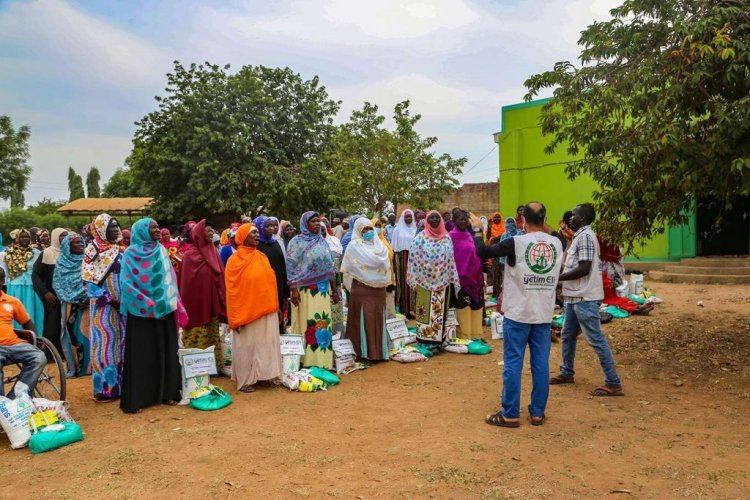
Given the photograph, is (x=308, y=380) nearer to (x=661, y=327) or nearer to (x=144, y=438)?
(x=144, y=438)

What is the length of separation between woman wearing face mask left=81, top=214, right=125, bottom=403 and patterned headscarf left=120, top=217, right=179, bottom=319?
0.95 feet

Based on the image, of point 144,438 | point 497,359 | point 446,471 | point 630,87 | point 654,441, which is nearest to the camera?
point 446,471

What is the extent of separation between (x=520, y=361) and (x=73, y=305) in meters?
4.93

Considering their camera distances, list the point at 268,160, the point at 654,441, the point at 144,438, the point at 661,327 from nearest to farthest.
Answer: the point at 654,441 → the point at 144,438 → the point at 661,327 → the point at 268,160

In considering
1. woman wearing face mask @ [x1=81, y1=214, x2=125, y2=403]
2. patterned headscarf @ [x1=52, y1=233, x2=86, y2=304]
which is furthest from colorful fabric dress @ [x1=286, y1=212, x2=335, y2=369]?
patterned headscarf @ [x1=52, y1=233, x2=86, y2=304]

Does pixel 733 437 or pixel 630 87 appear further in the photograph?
pixel 630 87

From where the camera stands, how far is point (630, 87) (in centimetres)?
543

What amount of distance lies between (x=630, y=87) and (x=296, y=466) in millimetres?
4720

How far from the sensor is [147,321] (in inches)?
197

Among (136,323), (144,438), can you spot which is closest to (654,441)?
(144,438)

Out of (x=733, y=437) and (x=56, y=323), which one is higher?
(x=56, y=323)

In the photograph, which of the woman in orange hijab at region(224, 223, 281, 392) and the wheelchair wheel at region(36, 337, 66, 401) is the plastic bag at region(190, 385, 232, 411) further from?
the wheelchair wheel at region(36, 337, 66, 401)

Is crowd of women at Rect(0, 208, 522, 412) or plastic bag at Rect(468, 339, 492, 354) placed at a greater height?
crowd of women at Rect(0, 208, 522, 412)

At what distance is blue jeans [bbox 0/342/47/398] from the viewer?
4.41 metres
